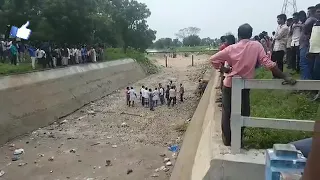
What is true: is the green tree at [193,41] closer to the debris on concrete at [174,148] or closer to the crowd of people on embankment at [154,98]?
the crowd of people on embankment at [154,98]

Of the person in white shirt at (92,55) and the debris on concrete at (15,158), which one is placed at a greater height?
the person in white shirt at (92,55)

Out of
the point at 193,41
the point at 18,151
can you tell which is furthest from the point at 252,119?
the point at 193,41

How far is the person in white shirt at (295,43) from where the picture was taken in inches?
312

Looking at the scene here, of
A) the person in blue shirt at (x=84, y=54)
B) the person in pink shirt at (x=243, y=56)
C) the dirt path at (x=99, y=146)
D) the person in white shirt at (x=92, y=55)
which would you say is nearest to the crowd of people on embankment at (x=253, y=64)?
the person in pink shirt at (x=243, y=56)

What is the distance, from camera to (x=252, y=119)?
3.57m

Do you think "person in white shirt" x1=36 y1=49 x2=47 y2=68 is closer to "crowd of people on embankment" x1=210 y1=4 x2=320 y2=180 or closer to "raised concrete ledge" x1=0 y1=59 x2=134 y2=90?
"raised concrete ledge" x1=0 y1=59 x2=134 y2=90

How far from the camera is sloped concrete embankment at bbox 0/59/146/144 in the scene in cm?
1261

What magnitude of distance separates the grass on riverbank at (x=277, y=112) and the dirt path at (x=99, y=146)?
3.26m

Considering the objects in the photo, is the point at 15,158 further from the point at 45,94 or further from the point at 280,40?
the point at 280,40

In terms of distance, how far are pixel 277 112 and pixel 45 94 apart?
12475 mm

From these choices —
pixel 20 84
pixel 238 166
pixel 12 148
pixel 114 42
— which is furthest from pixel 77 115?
pixel 114 42

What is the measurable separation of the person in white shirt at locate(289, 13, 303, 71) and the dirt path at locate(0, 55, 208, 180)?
4.27 metres

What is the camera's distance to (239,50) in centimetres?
384

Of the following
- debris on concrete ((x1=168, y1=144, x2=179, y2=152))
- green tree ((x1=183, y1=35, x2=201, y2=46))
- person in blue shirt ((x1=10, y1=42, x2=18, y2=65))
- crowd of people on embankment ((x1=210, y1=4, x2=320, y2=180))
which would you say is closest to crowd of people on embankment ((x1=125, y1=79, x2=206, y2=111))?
person in blue shirt ((x1=10, y1=42, x2=18, y2=65))
